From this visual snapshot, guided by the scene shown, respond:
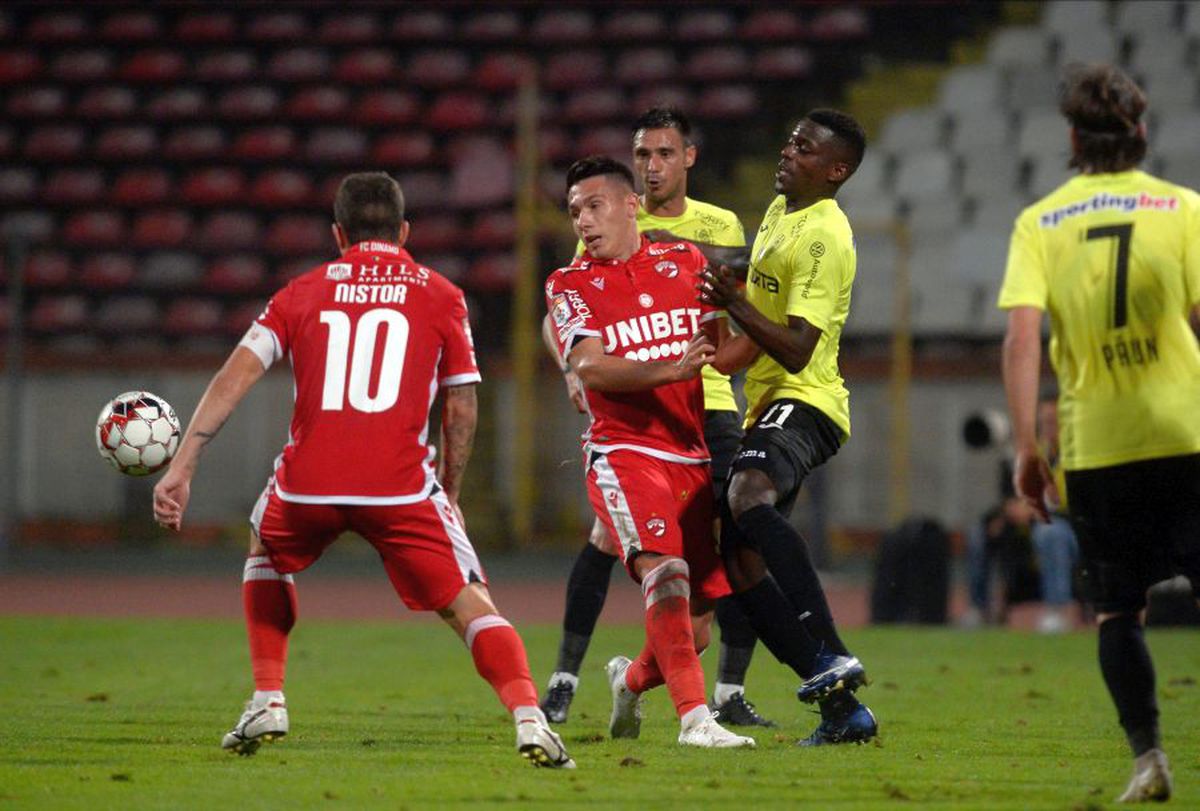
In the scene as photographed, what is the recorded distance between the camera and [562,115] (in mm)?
21906

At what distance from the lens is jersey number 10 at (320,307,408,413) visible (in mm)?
5539

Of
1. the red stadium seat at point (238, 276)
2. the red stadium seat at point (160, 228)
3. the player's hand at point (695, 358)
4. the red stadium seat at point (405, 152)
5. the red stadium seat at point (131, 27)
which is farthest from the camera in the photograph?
the red stadium seat at point (131, 27)

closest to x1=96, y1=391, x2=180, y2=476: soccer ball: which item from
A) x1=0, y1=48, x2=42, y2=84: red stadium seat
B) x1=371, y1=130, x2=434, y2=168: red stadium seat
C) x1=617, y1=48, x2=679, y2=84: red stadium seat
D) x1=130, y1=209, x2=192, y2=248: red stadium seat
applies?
x1=130, y1=209, x2=192, y2=248: red stadium seat

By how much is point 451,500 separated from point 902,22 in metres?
18.3

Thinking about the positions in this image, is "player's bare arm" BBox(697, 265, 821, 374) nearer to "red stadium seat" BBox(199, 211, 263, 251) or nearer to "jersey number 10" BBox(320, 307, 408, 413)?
"jersey number 10" BBox(320, 307, 408, 413)

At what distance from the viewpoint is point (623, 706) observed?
6516 millimetres

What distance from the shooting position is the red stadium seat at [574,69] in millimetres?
22281

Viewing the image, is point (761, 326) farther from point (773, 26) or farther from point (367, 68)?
point (367, 68)

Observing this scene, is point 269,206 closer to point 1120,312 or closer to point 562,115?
point 562,115

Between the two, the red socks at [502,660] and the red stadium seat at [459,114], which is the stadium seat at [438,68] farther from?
the red socks at [502,660]

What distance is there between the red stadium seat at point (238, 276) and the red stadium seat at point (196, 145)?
1845 mm

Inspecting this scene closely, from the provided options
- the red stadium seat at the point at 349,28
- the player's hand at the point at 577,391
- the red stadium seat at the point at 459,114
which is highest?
the red stadium seat at the point at 349,28

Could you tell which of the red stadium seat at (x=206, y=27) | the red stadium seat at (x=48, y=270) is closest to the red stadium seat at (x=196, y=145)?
the red stadium seat at (x=206, y=27)

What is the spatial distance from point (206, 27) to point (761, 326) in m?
19.3
